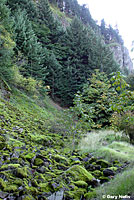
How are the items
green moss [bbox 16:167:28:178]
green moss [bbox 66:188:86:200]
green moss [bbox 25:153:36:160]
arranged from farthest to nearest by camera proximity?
green moss [bbox 25:153:36:160] < green moss [bbox 16:167:28:178] < green moss [bbox 66:188:86:200]

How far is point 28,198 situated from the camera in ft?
8.57

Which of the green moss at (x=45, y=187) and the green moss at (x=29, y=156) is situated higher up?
the green moss at (x=29, y=156)

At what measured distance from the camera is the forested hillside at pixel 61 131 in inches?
118

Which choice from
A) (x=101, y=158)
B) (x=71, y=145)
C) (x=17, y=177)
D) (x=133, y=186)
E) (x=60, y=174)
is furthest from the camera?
(x=71, y=145)

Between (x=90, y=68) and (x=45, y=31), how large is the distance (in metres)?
9.11

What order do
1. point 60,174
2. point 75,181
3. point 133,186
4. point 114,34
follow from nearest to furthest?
point 133,186
point 75,181
point 60,174
point 114,34

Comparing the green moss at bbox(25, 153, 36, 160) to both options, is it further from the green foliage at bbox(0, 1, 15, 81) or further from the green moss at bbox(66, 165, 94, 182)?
the green foliage at bbox(0, 1, 15, 81)

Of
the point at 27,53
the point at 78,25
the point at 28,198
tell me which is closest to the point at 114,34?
the point at 78,25

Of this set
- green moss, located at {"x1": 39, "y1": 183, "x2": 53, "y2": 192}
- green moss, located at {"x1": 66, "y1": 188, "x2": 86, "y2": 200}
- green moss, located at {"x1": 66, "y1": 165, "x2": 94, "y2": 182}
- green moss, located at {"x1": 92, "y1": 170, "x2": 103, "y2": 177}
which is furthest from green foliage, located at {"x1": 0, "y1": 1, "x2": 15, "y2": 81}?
green moss, located at {"x1": 66, "y1": 188, "x2": 86, "y2": 200}

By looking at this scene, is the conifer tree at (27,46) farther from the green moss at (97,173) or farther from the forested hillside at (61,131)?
the green moss at (97,173)

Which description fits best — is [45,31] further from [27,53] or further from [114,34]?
[114,34]

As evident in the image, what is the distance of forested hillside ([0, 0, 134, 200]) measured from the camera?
300 cm

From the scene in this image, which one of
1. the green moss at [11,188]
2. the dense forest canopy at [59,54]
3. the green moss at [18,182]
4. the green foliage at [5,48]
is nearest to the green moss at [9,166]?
the green moss at [18,182]

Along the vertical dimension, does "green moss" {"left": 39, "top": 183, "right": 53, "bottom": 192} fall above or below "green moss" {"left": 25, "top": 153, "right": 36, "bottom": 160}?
below
